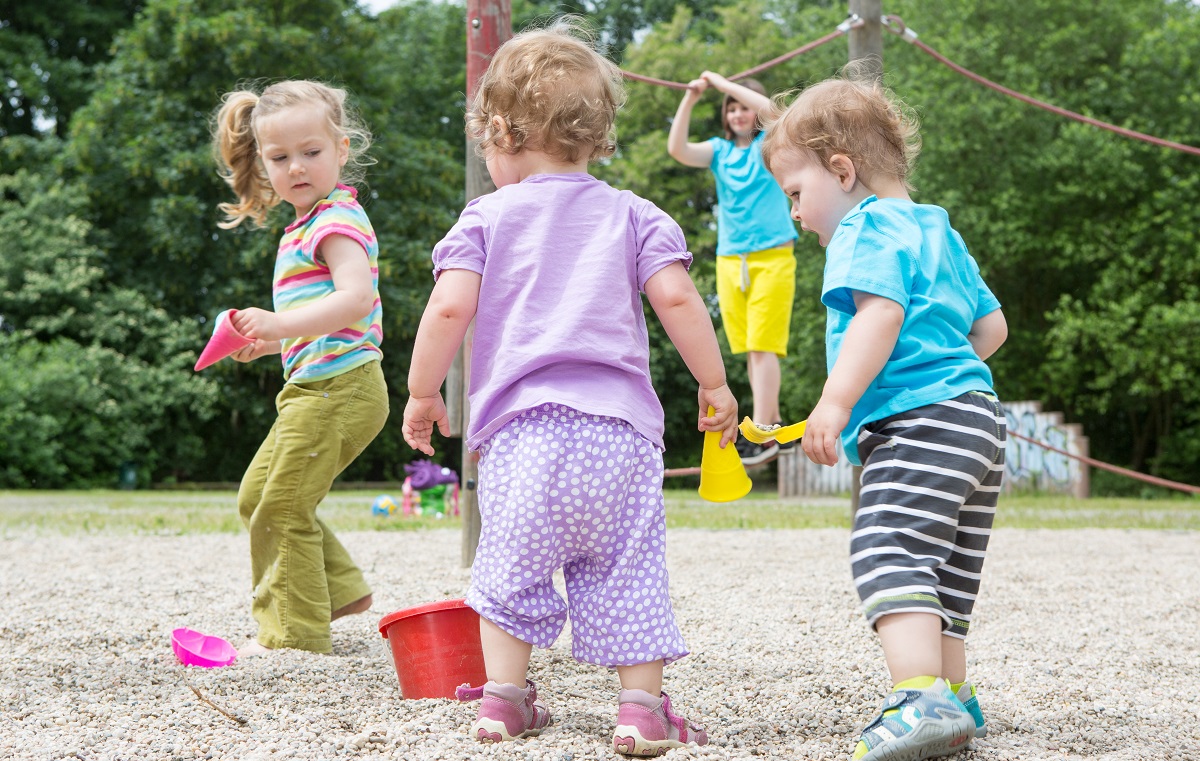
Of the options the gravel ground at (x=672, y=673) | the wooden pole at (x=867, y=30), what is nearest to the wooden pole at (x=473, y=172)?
the gravel ground at (x=672, y=673)

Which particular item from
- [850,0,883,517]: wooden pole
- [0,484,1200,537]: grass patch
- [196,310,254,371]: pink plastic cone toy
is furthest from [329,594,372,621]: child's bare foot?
[0,484,1200,537]: grass patch

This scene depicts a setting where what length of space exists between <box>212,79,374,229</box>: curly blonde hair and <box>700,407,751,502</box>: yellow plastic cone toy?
1373 millimetres

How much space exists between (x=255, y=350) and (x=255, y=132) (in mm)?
603

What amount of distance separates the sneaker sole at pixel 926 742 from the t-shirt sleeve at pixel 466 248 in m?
1.10

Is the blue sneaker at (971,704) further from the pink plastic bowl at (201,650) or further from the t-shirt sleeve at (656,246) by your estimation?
the pink plastic bowl at (201,650)

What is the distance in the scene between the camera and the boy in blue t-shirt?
6.11 feet

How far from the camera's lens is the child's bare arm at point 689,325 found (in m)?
2.03

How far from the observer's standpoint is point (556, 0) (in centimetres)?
2489

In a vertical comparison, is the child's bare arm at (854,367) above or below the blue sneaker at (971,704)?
above

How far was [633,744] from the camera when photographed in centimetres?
191

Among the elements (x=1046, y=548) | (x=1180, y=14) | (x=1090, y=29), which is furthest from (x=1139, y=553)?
(x=1180, y=14)

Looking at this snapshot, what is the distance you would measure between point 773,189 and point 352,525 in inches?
156

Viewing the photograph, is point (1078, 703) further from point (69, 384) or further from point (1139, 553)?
point (69, 384)

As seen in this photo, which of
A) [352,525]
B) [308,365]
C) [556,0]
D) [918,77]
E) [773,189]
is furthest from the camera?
[556,0]
